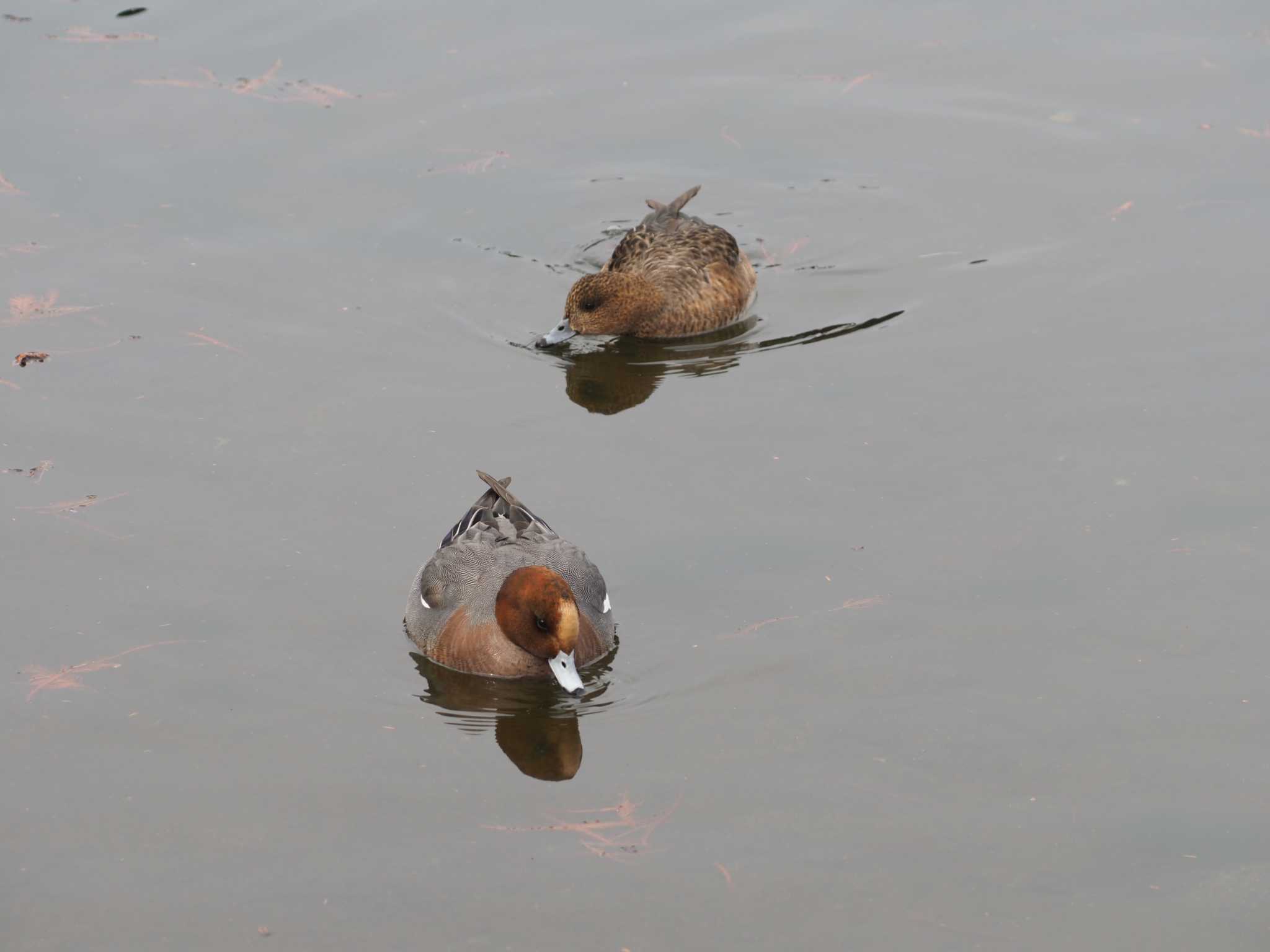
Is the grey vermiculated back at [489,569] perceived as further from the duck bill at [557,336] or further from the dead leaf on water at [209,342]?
the dead leaf on water at [209,342]

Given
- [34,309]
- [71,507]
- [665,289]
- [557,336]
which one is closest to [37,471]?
[71,507]

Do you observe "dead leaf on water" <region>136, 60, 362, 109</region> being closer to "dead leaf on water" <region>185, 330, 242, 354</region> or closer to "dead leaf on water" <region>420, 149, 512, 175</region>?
"dead leaf on water" <region>420, 149, 512, 175</region>

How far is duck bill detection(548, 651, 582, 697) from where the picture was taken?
27.5 ft

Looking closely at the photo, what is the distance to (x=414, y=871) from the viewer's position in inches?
285

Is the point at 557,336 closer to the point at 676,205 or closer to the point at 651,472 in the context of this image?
the point at 676,205

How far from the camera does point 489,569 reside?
8984 millimetres

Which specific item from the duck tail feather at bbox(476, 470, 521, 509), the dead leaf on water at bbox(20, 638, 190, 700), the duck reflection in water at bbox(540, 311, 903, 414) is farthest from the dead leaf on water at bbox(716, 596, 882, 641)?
the dead leaf on water at bbox(20, 638, 190, 700)

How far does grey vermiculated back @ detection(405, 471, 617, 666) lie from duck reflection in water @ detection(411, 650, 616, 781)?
0.62 ft

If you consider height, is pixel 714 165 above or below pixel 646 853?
above

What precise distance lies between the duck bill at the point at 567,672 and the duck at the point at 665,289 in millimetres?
3882

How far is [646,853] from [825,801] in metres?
0.83

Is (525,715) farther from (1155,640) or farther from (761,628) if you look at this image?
(1155,640)

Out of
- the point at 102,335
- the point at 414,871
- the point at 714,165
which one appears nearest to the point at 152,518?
the point at 102,335

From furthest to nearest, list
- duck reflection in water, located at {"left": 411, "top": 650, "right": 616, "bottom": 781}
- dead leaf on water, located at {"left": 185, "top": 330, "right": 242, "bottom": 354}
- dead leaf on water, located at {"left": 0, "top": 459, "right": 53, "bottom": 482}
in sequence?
dead leaf on water, located at {"left": 185, "top": 330, "right": 242, "bottom": 354}, dead leaf on water, located at {"left": 0, "top": 459, "right": 53, "bottom": 482}, duck reflection in water, located at {"left": 411, "top": 650, "right": 616, "bottom": 781}
